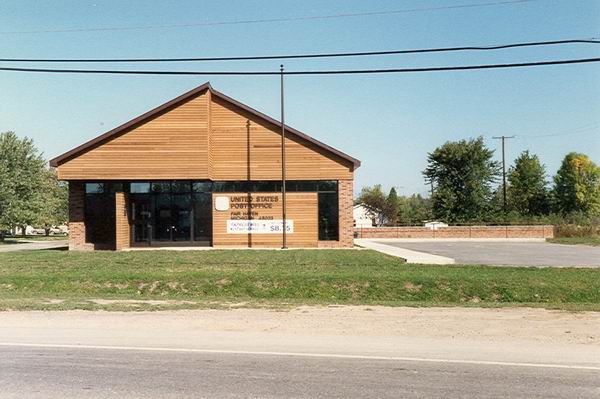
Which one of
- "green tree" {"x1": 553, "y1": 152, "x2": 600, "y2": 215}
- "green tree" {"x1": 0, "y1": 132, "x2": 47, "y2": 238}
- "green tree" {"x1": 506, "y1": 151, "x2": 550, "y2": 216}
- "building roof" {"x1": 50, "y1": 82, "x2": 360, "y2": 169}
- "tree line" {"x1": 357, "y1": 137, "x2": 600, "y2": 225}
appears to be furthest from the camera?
"green tree" {"x1": 553, "y1": 152, "x2": 600, "y2": 215}

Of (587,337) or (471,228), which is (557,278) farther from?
(471,228)

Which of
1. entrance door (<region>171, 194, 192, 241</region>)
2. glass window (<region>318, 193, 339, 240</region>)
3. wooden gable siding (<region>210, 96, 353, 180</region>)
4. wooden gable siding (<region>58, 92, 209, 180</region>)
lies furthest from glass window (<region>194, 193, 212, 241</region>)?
glass window (<region>318, 193, 339, 240</region>)

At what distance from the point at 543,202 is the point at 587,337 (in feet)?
234

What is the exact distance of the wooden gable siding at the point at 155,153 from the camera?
28875 mm

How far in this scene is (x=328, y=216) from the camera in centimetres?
3062

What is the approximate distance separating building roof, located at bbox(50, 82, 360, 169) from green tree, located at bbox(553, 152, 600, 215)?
6189 centimetres

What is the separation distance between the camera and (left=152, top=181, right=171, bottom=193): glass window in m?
30.1

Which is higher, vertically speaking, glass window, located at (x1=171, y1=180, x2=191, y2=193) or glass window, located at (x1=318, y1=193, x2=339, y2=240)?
glass window, located at (x1=171, y1=180, x2=191, y2=193)

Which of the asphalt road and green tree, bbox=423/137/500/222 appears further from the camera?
green tree, bbox=423/137/500/222

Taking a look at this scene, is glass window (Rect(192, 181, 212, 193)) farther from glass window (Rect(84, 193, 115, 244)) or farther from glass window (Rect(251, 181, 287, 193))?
glass window (Rect(84, 193, 115, 244))

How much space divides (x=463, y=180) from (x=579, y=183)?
87.6 feet

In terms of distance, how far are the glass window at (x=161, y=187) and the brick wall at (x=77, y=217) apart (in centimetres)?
368

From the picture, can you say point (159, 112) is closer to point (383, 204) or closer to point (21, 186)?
point (21, 186)

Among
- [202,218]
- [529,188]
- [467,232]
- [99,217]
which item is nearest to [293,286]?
[202,218]
